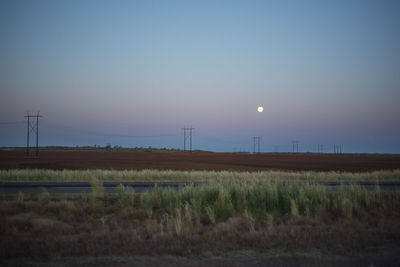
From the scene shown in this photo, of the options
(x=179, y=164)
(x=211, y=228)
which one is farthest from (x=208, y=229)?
(x=179, y=164)

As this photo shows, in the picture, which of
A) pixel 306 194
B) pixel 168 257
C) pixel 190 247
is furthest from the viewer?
pixel 306 194

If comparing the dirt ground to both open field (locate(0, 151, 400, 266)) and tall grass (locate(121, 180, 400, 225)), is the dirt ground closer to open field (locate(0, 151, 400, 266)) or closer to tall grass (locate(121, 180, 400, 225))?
tall grass (locate(121, 180, 400, 225))

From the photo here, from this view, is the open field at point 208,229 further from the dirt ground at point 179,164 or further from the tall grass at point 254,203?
the dirt ground at point 179,164

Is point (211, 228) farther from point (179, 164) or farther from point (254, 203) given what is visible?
point (179, 164)

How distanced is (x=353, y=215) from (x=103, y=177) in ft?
65.7

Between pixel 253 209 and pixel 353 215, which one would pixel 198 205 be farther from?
pixel 353 215

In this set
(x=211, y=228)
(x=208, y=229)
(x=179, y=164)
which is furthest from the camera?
(x=179, y=164)

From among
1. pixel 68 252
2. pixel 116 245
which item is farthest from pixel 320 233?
pixel 68 252

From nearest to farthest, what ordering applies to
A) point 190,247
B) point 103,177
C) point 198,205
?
point 190,247 < point 198,205 < point 103,177

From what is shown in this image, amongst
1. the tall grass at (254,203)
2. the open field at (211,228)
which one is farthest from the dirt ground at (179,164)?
the open field at (211,228)

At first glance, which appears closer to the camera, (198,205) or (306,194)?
(198,205)

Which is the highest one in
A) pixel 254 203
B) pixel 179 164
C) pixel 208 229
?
pixel 254 203

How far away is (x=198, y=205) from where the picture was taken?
12.2 m

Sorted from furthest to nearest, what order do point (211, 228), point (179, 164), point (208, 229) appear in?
point (179, 164), point (211, 228), point (208, 229)
